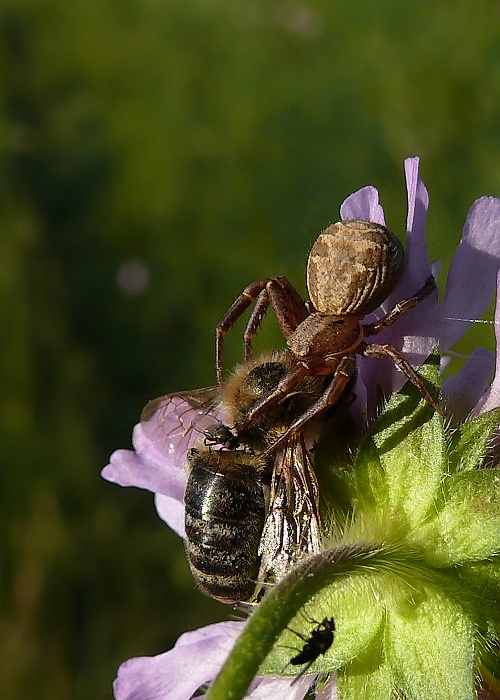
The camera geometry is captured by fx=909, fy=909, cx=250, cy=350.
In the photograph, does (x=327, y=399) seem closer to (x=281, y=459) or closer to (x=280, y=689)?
(x=281, y=459)

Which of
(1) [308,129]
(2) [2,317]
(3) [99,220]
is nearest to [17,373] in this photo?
(2) [2,317]

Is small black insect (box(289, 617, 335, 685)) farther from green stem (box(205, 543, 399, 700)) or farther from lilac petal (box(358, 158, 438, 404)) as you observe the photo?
lilac petal (box(358, 158, 438, 404))

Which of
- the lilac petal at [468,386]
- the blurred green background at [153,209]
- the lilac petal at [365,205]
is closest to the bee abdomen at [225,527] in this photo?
the lilac petal at [468,386]

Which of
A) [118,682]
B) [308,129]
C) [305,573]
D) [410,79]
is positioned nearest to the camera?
[305,573]

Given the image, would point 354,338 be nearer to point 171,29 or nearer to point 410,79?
point 410,79

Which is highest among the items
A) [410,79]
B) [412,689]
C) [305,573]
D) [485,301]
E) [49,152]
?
[49,152]

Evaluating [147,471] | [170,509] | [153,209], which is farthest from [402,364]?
[153,209]

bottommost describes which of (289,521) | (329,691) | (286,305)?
(329,691)
